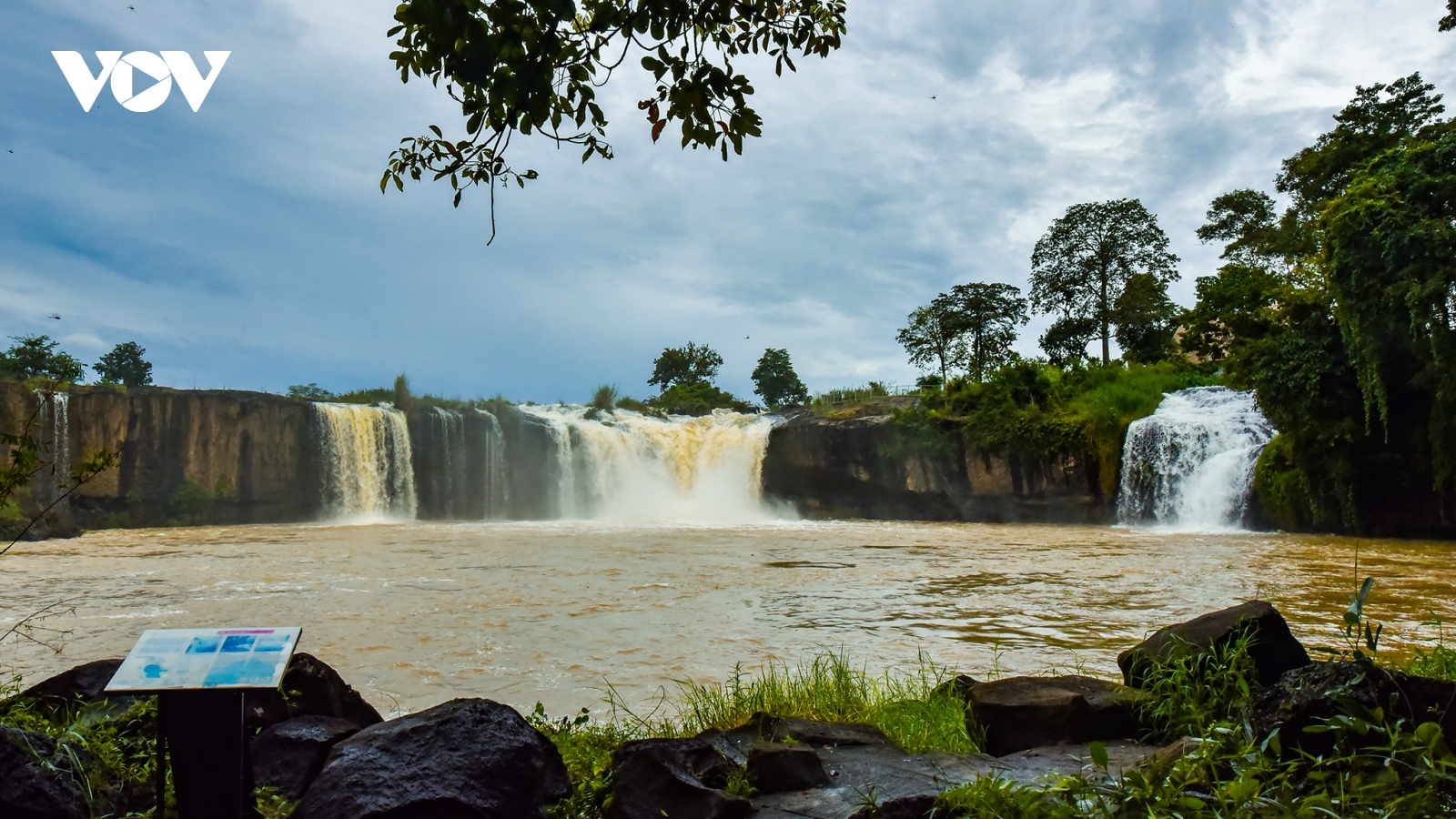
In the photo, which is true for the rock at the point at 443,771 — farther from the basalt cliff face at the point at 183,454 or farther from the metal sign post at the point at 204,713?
the basalt cliff face at the point at 183,454

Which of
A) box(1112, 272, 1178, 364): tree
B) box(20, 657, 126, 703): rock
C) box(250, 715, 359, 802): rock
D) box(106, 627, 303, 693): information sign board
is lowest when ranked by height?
box(250, 715, 359, 802): rock

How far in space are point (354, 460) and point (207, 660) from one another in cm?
2667

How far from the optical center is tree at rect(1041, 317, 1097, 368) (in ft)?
139

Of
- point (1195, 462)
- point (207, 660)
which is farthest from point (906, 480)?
point (207, 660)

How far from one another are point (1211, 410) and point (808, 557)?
1645 centimetres

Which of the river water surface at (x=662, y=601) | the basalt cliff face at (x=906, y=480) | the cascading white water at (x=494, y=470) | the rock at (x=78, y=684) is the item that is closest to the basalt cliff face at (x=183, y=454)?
the cascading white water at (x=494, y=470)

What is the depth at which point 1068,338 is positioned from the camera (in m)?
43.0

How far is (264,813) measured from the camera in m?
2.40

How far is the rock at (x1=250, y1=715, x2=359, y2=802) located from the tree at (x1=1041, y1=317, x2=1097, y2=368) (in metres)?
43.1

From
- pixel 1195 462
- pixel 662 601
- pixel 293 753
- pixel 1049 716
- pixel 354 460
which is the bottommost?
pixel 662 601

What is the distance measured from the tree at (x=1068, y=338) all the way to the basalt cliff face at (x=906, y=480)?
54.9 feet

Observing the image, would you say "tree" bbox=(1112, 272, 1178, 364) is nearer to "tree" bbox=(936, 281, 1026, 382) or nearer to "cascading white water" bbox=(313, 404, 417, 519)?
"tree" bbox=(936, 281, 1026, 382)

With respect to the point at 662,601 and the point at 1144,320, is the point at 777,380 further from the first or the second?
the point at 662,601

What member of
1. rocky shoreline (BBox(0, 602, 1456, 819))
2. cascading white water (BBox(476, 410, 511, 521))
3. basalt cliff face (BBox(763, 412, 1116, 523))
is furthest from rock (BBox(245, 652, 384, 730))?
cascading white water (BBox(476, 410, 511, 521))
